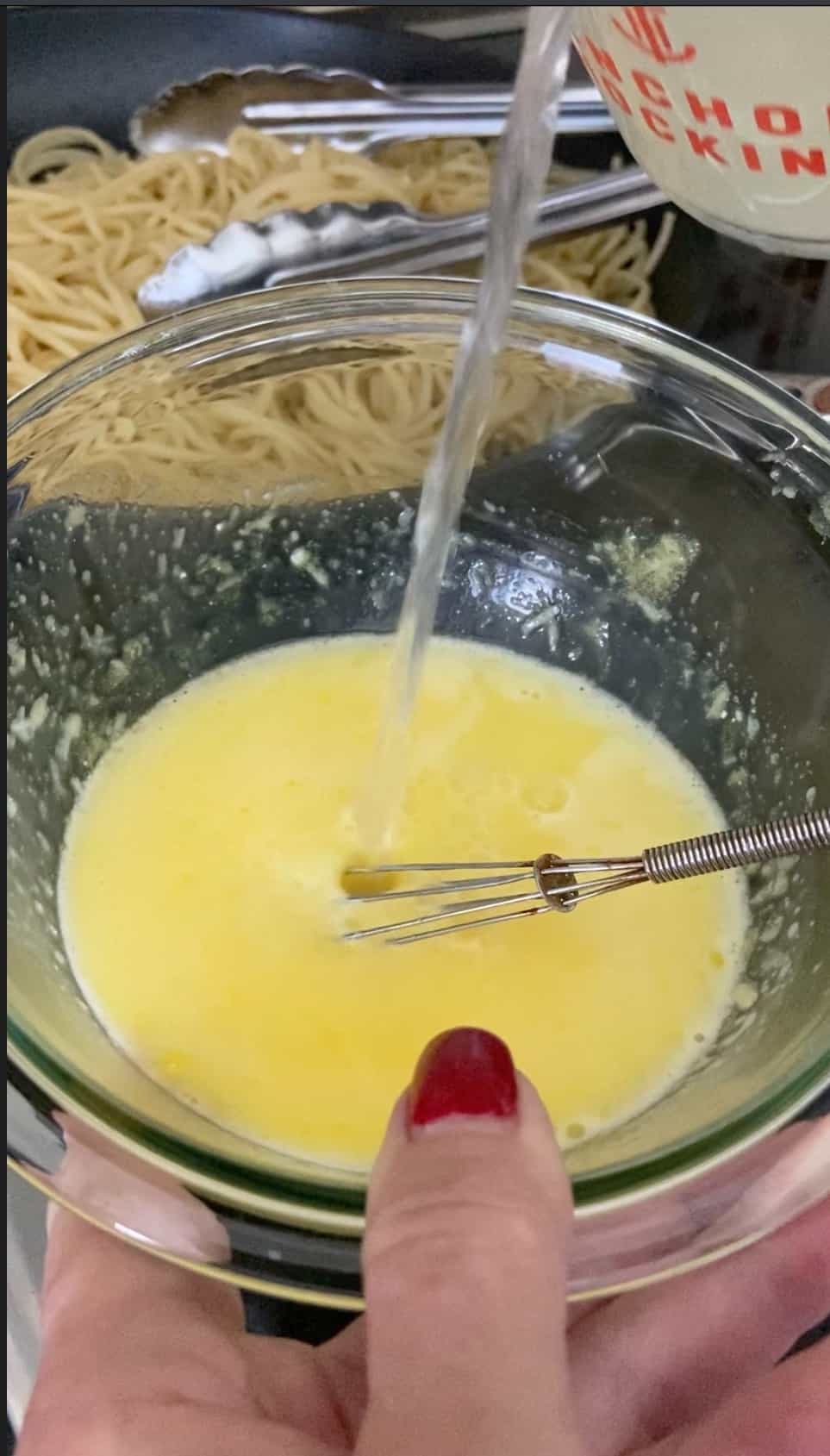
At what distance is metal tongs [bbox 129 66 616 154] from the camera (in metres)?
1.19

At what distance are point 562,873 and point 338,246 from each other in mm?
619

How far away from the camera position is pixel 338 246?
1.04 m

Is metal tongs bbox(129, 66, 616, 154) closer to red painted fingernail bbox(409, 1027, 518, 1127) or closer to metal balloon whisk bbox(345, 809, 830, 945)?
metal balloon whisk bbox(345, 809, 830, 945)

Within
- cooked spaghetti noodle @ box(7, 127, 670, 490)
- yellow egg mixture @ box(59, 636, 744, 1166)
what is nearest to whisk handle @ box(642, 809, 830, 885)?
yellow egg mixture @ box(59, 636, 744, 1166)

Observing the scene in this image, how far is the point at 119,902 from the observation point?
688 millimetres

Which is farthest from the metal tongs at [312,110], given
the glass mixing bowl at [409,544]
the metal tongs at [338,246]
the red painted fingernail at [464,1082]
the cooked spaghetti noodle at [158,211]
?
the red painted fingernail at [464,1082]

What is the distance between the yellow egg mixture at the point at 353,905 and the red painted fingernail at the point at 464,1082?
0.10 metres

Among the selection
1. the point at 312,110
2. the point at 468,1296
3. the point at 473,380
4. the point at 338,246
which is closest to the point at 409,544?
the point at 473,380

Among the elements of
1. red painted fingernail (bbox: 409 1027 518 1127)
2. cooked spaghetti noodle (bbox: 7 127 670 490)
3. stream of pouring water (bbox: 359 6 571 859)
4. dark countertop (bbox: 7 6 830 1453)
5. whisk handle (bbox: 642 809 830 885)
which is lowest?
red painted fingernail (bbox: 409 1027 518 1127)

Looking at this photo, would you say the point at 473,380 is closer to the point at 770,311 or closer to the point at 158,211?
the point at 770,311

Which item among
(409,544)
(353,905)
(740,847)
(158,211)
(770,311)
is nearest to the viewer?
(740,847)

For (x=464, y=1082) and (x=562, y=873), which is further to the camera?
(x=562, y=873)

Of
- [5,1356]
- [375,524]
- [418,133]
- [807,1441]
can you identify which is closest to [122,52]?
[418,133]

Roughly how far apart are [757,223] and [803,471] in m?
0.22
